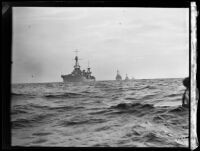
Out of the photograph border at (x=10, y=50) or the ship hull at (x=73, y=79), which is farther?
the ship hull at (x=73, y=79)

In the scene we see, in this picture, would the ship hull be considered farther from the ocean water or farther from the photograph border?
the photograph border

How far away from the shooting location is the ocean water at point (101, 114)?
1776mm

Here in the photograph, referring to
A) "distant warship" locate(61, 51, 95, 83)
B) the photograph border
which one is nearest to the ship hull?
"distant warship" locate(61, 51, 95, 83)

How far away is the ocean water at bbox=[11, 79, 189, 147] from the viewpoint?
1776mm

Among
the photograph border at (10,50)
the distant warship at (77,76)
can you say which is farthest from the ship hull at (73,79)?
the photograph border at (10,50)

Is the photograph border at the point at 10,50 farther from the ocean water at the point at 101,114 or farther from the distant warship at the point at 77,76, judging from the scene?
the distant warship at the point at 77,76

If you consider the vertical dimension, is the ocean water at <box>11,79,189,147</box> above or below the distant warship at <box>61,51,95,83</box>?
below

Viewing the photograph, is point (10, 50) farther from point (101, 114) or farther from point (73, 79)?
point (101, 114)

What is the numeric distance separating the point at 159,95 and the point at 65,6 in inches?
47.1
